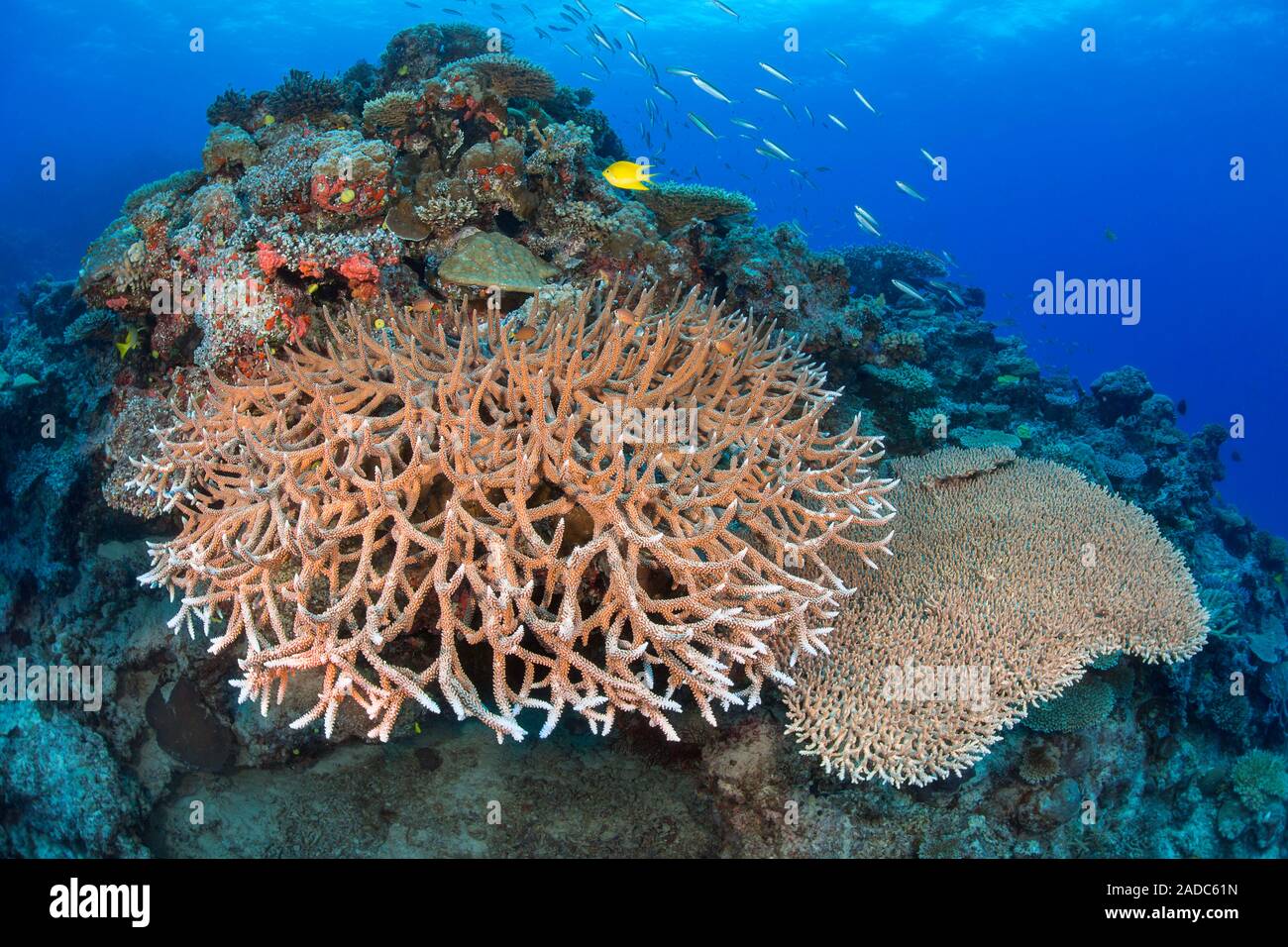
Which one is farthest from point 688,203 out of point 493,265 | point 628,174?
point 493,265

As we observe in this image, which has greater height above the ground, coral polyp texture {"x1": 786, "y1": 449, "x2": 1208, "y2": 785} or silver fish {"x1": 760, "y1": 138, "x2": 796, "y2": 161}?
silver fish {"x1": 760, "y1": 138, "x2": 796, "y2": 161}

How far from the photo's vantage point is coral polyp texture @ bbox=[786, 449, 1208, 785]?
3793mm

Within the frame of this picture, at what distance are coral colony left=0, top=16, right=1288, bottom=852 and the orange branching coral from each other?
0.03 metres

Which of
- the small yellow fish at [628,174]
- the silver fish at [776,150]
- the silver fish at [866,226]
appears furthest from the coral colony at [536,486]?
the silver fish at [776,150]

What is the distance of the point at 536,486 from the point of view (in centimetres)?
373

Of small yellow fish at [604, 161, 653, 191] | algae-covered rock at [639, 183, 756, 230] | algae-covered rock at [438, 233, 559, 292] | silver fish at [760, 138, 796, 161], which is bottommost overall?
algae-covered rock at [438, 233, 559, 292]

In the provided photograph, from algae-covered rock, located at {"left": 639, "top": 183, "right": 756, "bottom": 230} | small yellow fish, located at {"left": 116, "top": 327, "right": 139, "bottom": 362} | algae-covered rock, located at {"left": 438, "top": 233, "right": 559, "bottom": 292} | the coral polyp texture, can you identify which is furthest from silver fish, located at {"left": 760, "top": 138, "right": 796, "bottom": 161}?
small yellow fish, located at {"left": 116, "top": 327, "right": 139, "bottom": 362}

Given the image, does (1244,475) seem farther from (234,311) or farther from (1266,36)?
(234,311)

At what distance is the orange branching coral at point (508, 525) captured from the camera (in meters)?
3.12

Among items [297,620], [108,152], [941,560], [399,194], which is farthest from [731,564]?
[108,152]

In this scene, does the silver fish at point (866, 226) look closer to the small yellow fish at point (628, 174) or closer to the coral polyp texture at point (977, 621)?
the small yellow fish at point (628, 174)

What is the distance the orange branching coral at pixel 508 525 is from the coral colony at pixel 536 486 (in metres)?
0.03

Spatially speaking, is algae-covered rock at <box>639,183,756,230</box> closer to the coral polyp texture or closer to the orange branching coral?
the orange branching coral
